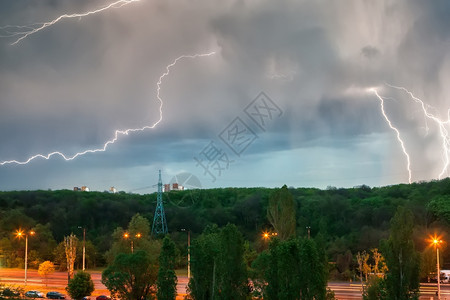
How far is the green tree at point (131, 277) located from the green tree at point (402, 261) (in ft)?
50.7

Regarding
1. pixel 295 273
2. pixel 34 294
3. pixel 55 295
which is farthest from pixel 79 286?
pixel 295 273

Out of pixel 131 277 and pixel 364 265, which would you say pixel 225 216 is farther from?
pixel 131 277

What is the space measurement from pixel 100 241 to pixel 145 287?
46.0m

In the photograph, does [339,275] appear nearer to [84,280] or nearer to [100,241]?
[84,280]

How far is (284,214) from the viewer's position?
4356 centimetres

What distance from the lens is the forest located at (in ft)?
223

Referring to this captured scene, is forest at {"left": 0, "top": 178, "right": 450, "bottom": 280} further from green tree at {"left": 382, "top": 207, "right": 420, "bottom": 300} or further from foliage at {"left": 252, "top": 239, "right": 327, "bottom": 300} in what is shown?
green tree at {"left": 382, "top": 207, "right": 420, "bottom": 300}

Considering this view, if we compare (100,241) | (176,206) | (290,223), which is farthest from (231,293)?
(176,206)

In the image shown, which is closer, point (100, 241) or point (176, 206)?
point (100, 241)

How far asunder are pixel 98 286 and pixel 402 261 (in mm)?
31474

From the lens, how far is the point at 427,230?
63875 millimetres

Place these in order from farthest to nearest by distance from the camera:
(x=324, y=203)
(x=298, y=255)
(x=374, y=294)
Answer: (x=324, y=203)
(x=374, y=294)
(x=298, y=255)

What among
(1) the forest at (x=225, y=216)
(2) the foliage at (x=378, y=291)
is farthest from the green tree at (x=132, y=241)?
(2) the foliage at (x=378, y=291)

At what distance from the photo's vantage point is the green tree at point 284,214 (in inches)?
1716
